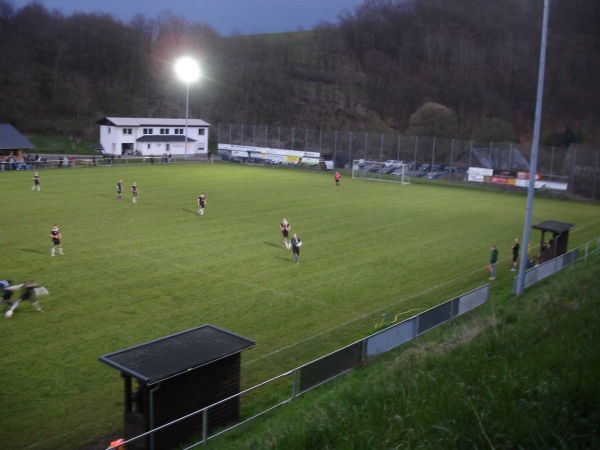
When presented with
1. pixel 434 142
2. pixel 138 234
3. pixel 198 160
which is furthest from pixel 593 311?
pixel 198 160

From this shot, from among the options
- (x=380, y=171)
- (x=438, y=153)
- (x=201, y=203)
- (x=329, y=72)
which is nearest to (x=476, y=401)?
(x=201, y=203)

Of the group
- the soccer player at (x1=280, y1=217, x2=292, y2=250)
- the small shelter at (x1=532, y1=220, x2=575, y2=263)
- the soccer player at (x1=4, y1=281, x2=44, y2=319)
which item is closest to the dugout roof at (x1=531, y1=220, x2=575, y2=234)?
the small shelter at (x1=532, y1=220, x2=575, y2=263)

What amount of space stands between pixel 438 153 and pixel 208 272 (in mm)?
47602

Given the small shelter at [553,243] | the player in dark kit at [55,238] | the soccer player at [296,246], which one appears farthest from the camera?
the small shelter at [553,243]

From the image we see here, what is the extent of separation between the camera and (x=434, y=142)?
6456 cm

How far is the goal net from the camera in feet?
192

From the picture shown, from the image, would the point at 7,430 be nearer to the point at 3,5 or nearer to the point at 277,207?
the point at 277,207

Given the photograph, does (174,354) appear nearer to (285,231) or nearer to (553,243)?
(285,231)

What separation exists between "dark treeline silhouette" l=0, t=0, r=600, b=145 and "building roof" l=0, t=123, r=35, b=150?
2292 cm

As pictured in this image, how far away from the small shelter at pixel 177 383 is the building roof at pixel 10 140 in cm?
5345

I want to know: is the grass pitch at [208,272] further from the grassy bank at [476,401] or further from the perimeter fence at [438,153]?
the perimeter fence at [438,153]

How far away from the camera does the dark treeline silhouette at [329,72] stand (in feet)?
294

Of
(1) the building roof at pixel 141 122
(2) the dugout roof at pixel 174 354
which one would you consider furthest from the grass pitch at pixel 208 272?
(1) the building roof at pixel 141 122

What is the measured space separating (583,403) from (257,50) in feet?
383
